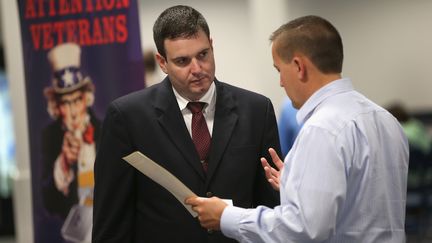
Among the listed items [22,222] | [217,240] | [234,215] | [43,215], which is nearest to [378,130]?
[234,215]

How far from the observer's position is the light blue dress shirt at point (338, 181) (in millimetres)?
1823

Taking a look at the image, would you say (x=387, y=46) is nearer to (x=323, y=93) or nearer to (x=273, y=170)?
(x=273, y=170)

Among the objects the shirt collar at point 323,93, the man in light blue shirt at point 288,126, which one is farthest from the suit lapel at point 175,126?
the man in light blue shirt at point 288,126

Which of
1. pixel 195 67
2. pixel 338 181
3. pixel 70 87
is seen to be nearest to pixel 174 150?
pixel 195 67

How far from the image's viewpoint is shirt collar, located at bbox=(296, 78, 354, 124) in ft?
6.43

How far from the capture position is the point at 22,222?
15.7ft

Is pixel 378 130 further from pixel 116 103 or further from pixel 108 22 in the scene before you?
pixel 108 22

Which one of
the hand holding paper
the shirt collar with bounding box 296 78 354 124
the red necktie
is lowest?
the hand holding paper

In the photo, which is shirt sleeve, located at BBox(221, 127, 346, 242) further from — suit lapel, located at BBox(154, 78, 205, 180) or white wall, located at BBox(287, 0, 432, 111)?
white wall, located at BBox(287, 0, 432, 111)

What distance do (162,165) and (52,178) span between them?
163 centimetres

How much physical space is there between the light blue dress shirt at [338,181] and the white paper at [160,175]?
189 millimetres

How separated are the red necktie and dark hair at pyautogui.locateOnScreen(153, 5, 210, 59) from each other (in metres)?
0.23

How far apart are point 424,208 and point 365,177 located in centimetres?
524

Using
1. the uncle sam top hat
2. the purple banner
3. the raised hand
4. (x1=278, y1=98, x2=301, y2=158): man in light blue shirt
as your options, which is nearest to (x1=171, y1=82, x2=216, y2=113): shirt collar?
the raised hand
